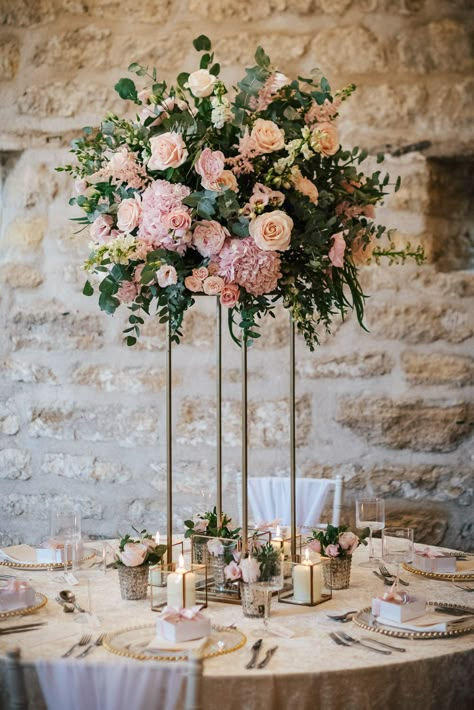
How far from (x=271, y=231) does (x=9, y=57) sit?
2493 millimetres

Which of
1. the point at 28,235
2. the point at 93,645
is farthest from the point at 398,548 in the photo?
the point at 28,235

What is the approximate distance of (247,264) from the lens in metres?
2.14

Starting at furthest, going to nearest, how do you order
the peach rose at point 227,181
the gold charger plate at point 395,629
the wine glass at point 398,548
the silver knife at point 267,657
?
1. the wine glass at point 398,548
2. the peach rose at point 227,181
3. the gold charger plate at point 395,629
4. the silver knife at point 267,657

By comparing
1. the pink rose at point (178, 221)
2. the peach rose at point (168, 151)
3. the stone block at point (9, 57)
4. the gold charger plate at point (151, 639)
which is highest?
the stone block at point (9, 57)

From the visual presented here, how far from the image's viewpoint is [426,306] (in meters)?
3.79

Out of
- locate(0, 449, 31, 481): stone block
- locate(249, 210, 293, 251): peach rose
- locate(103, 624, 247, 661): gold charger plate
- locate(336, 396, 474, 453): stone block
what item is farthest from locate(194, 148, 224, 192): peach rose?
locate(0, 449, 31, 481): stone block

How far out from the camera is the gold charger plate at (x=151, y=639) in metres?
1.87

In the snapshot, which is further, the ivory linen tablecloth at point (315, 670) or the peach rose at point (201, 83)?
the peach rose at point (201, 83)

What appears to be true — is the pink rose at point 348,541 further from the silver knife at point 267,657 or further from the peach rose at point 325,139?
the peach rose at point 325,139

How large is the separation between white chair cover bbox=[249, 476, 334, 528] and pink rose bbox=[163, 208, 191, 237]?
154 cm

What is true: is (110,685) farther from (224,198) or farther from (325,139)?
(325,139)

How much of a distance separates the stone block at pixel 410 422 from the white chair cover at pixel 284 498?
1.53ft

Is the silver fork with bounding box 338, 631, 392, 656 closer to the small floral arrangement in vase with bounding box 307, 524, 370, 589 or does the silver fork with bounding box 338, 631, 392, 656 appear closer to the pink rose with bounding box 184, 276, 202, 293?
the small floral arrangement in vase with bounding box 307, 524, 370, 589

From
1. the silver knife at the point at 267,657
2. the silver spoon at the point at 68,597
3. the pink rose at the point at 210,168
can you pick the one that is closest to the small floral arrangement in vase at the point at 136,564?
the silver spoon at the point at 68,597
